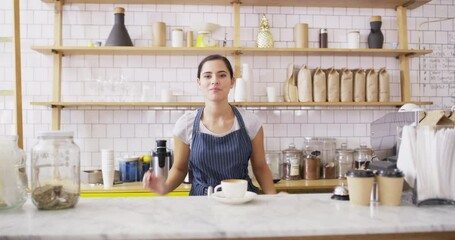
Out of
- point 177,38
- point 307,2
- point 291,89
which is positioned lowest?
point 291,89

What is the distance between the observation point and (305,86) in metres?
3.91

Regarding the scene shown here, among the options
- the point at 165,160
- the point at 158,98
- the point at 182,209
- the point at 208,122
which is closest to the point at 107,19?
the point at 158,98

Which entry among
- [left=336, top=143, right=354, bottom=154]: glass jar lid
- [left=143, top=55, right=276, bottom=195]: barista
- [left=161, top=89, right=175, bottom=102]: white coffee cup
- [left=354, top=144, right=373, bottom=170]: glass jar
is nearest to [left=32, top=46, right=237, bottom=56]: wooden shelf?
[left=161, top=89, right=175, bottom=102]: white coffee cup

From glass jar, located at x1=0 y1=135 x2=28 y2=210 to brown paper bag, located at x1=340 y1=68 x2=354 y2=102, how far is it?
2998 millimetres

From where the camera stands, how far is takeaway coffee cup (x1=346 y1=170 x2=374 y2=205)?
5.25 feet

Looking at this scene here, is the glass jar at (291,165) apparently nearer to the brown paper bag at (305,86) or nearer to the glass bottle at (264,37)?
the brown paper bag at (305,86)

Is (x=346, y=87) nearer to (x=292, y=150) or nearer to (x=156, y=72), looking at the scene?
(x=292, y=150)

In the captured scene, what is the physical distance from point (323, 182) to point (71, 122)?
2399mm

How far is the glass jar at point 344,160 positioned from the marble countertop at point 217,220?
7.53 ft

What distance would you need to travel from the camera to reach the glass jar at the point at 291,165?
3787 mm

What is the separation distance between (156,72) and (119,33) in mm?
517

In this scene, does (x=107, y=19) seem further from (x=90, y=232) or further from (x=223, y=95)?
(x=90, y=232)

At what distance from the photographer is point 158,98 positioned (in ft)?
13.3

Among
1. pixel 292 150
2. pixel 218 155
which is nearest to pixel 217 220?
pixel 218 155
